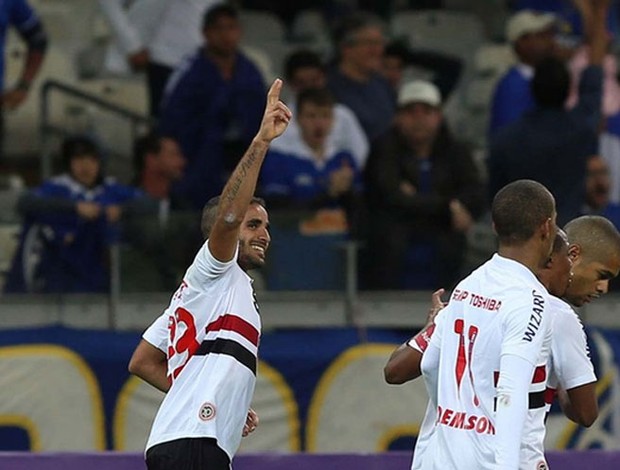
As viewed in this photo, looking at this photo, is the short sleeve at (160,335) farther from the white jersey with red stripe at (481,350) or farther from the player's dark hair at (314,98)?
the player's dark hair at (314,98)

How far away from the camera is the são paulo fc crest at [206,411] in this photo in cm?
634

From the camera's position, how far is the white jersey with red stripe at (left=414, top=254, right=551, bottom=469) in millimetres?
5602

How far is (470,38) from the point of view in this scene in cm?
1417

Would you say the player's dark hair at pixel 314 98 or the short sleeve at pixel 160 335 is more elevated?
the player's dark hair at pixel 314 98

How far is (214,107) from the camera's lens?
10742 millimetres

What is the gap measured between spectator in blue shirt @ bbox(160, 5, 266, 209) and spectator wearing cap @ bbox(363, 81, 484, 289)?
3.36 feet

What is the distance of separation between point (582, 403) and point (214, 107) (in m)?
5.25

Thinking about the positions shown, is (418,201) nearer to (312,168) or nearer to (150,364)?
(312,168)

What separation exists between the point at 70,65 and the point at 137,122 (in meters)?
1.46

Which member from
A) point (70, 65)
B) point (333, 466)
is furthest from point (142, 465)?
point (70, 65)

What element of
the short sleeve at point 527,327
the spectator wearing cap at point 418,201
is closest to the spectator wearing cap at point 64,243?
the spectator wearing cap at point 418,201

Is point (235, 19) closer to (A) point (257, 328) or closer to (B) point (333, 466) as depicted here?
(B) point (333, 466)

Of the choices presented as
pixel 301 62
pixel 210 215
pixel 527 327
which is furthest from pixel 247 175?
pixel 301 62

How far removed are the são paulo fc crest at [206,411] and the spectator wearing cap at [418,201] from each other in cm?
344
